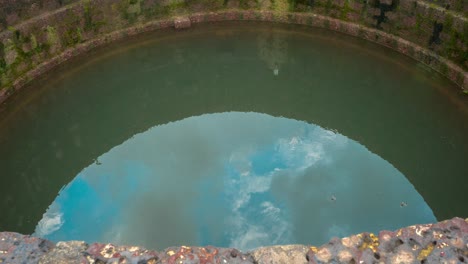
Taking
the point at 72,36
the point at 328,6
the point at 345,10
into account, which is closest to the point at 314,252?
the point at 345,10

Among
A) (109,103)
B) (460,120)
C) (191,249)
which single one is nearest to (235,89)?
(109,103)

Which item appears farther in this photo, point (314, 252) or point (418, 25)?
point (418, 25)

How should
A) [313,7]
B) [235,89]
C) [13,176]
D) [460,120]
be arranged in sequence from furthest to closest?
[313,7], [235,89], [460,120], [13,176]

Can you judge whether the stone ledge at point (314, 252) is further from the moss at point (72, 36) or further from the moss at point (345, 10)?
the moss at point (345, 10)

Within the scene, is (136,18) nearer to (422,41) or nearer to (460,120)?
(422,41)

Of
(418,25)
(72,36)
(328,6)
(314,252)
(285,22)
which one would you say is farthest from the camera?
(285,22)

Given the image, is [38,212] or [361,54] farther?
[361,54]

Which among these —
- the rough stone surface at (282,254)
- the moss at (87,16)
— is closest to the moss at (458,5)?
the rough stone surface at (282,254)

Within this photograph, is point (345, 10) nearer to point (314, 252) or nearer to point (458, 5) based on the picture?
point (458, 5)
